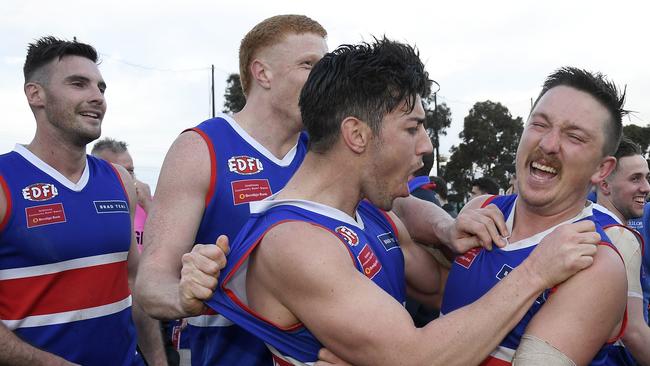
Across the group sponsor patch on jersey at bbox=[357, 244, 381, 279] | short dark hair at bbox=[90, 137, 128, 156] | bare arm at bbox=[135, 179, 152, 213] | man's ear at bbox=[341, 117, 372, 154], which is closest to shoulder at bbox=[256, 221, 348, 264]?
sponsor patch on jersey at bbox=[357, 244, 381, 279]

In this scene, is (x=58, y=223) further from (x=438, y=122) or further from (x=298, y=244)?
(x=438, y=122)

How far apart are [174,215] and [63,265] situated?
3.46 feet

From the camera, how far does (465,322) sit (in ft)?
6.59

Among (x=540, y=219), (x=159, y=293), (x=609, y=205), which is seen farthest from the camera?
(x=609, y=205)

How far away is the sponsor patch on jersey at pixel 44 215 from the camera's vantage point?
3.50 metres

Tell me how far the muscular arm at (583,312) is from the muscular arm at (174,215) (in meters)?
1.49

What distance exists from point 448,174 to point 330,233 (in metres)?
44.8

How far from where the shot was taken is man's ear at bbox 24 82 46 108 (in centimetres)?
402

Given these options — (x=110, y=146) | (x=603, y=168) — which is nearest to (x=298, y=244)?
(x=603, y=168)

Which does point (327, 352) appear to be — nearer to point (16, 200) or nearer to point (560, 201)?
point (560, 201)

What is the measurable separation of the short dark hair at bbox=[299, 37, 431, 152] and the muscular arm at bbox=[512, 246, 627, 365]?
0.86 m

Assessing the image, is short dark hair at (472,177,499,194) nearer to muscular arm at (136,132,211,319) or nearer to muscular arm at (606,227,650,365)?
muscular arm at (606,227,650,365)

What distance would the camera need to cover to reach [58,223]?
3.57 meters

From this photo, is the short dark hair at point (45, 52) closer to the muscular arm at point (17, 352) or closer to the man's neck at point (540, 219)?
the muscular arm at point (17, 352)
